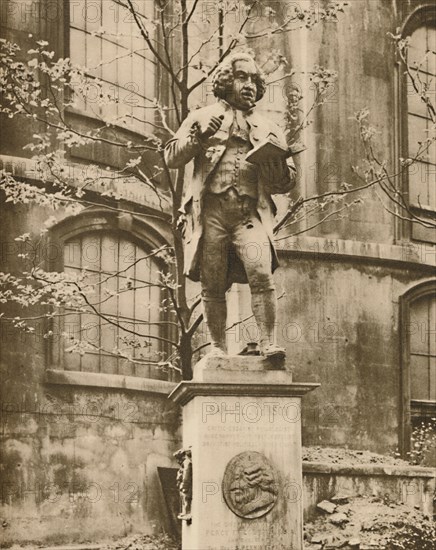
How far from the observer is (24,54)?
1758 centimetres

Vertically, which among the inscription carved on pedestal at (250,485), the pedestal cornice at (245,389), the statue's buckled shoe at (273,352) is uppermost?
the statue's buckled shoe at (273,352)

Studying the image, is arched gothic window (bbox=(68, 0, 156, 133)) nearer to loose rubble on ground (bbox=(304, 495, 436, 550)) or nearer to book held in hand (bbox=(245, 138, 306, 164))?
loose rubble on ground (bbox=(304, 495, 436, 550))

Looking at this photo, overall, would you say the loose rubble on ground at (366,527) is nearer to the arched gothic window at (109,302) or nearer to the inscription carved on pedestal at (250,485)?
the arched gothic window at (109,302)

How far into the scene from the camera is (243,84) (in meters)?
10.9

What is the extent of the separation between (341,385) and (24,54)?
7.44 metres

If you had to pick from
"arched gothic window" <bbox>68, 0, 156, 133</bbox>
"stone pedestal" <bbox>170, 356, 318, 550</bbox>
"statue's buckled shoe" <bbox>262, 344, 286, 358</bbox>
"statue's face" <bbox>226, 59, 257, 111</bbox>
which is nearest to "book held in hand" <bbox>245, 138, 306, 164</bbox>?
"statue's face" <bbox>226, 59, 257, 111</bbox>

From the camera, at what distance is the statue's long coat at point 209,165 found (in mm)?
10781

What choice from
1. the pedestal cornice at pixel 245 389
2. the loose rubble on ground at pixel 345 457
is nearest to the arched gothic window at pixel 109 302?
the loose rubble on ground at pixel 345 457

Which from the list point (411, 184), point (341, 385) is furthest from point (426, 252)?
point (341, 385)

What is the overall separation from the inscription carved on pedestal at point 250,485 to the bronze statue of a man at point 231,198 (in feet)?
3.41

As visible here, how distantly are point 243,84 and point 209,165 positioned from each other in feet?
2.66

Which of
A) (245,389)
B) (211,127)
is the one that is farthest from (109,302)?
(245,389)

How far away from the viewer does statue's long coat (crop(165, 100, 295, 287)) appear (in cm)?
1078

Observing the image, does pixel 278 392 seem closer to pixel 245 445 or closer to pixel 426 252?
pixel 245 445
